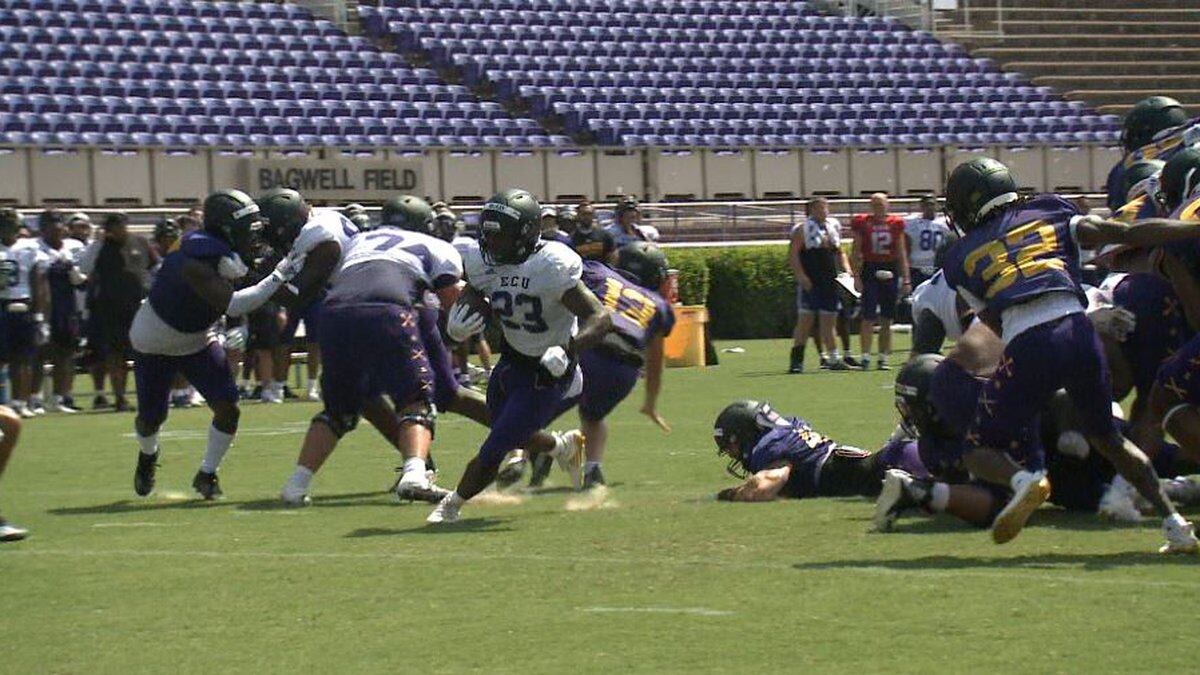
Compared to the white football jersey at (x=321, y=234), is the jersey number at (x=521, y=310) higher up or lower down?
lower down

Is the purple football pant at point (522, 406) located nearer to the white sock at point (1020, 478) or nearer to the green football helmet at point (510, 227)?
the green football helmet at point (510, 227)

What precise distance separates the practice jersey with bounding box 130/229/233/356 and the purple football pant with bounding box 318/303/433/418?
0.80 m

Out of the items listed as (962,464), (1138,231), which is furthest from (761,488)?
(1138,231)

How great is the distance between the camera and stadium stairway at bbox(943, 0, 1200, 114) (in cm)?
3900

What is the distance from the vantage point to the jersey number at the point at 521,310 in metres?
9.55

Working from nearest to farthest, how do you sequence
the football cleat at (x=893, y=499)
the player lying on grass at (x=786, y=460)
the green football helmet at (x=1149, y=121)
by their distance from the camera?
1. the football cleat at (x=893, y=499)
2. the player lying on grass at (x=786, y=460)
3. the green football helmet at (x=1149, y=121)

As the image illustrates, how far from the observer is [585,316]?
31.0 feet

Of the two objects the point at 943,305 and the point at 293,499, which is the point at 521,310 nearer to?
the point at 293,499

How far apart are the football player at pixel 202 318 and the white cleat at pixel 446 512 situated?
179 centimetres

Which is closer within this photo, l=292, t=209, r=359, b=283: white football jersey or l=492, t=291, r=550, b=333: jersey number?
l=492, t=291, r=550, b=333: jersey number

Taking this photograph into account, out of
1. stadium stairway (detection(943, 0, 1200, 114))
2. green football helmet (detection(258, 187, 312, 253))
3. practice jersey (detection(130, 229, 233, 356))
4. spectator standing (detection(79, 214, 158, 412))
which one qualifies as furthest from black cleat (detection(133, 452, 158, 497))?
stadium stairway (detection(943, 0, 1200, 114))

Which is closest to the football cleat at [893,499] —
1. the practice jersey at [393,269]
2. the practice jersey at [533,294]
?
the practice jersey at [533,294]

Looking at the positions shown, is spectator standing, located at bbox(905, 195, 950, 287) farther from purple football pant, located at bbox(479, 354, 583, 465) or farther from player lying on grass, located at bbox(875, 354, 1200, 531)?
player lying on grass, located at bbox(875, 354, 1200, 531)

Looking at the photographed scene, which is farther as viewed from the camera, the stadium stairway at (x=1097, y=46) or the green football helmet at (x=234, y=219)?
the stadium stairway at (x=1097, y=46)
